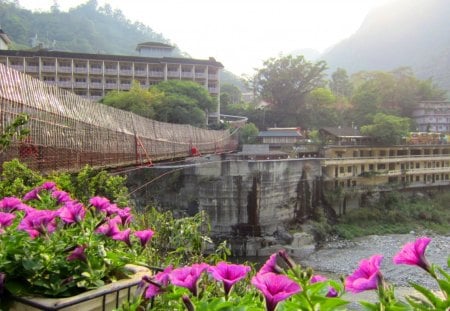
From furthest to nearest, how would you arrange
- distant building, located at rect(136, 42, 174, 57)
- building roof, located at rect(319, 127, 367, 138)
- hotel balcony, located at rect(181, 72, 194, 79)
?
1. distant building, located at rect(136, 42, 174, 57)
2. hotel balcony, located at rect(181, 72, 194, 79)
3. building roof, located at rect(319, 127, 367, 138)

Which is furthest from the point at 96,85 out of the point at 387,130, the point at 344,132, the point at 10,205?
the point at 10,205

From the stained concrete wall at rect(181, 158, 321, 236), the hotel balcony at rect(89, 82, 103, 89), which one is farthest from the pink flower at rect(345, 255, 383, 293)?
the hotel balcony at rect(89, 82, 103, 89)

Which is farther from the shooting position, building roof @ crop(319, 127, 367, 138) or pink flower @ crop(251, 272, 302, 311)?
building roof @ crop(319, 127, 367, 138)

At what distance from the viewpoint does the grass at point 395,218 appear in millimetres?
27062

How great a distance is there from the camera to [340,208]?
28750mm

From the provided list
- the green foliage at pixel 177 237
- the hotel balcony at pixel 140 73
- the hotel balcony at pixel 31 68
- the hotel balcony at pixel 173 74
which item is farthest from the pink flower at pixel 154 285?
the hotel balcony at pixel 173 74

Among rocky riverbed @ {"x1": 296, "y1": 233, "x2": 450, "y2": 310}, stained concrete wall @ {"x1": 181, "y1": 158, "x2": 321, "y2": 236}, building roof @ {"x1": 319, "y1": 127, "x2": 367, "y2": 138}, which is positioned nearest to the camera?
rocky riverbed @ {"x1": 296, "y1": 233, "x2": 450, "y2": 310}

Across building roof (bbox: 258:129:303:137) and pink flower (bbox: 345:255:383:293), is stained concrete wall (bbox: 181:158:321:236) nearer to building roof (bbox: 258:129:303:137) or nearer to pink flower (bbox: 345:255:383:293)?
building roof (bbox: 258:129:303:137)

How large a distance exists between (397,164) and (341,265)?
16.7 m

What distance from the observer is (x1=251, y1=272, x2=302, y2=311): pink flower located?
1265 mm

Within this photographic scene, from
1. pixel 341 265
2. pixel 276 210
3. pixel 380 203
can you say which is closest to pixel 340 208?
pixel 380 203

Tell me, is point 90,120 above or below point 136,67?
below

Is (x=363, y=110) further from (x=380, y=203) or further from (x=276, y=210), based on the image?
(x=276, y=210)

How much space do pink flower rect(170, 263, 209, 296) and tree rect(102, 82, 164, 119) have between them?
3232 cm
